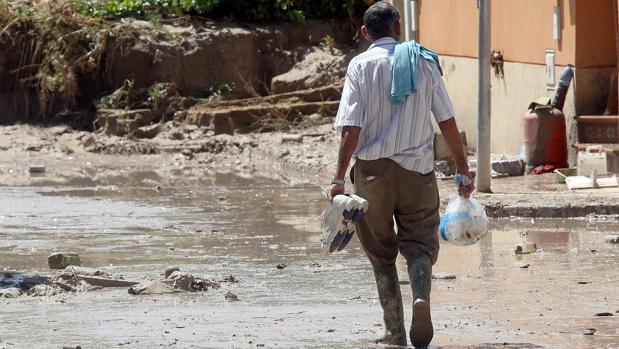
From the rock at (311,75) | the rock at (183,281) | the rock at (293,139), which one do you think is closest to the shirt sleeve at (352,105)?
the rock at (183,281)

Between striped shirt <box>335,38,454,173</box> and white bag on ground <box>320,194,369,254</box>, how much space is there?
257mm

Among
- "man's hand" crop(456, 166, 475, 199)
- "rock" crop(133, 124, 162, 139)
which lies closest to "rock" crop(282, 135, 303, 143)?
"rock" crop(133, 124, 162, 139)

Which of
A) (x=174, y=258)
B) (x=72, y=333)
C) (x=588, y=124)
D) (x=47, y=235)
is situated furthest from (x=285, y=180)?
(x=72, y=333)

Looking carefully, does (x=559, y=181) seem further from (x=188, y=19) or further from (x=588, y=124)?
(x=188, y=19)

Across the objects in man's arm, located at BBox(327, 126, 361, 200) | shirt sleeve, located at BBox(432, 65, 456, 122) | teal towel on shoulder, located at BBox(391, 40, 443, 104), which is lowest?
man's arm, located at BBox(327, 126, 361, 200)

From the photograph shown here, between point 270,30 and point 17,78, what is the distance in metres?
4.21

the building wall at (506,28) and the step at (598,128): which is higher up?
the building wall at (506,28)

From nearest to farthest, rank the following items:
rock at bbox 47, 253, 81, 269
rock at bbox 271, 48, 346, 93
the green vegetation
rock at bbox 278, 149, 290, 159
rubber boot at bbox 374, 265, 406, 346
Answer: rubber boot at bbox 374, 265, 406, 346 → rock at bbox 47, 253, 81, 269 → rock at bbox 278, 149, 290, 159 → rock at bbox 271, 48, 346, 93 → the green vegetation

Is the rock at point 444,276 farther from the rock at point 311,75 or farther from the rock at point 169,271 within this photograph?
the rock at point 311,75

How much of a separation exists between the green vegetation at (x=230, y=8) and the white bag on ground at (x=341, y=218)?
16329mm

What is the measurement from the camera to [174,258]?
1033 centimetres

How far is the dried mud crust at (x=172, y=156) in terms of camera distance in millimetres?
17297

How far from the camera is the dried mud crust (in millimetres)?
17297

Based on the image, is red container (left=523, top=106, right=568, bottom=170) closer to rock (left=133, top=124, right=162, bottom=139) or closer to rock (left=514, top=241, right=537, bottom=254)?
rock (left=514, top=241, right=537, bottom=254)
